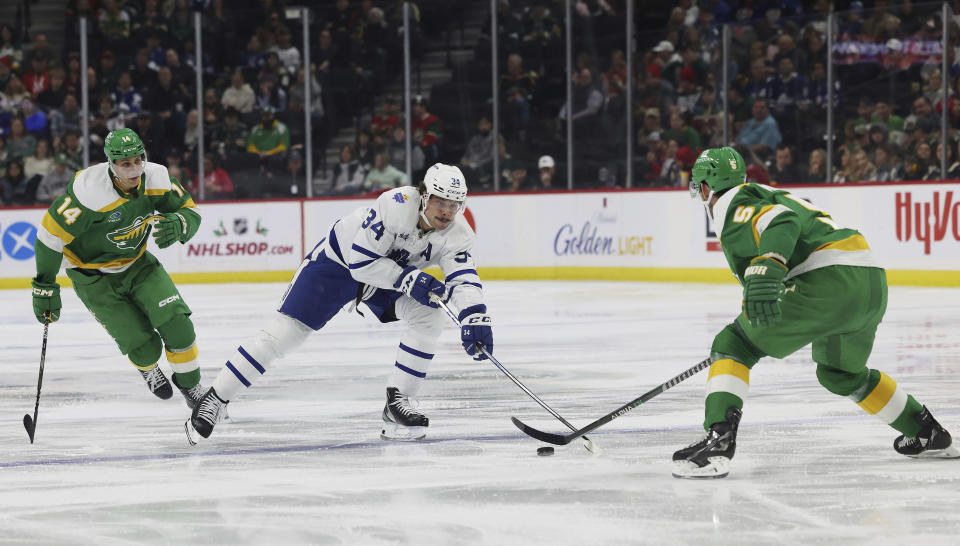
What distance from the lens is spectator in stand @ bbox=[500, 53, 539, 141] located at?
13305 millimetres

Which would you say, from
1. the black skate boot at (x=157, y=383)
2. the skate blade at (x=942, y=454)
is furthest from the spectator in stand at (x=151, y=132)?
the skate blade at (x=942, y=454)

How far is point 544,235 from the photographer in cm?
1326

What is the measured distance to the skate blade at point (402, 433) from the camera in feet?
15.7

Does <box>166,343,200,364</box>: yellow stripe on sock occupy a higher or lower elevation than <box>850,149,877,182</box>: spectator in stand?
lower

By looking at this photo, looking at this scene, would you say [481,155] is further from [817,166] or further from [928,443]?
[928,443]

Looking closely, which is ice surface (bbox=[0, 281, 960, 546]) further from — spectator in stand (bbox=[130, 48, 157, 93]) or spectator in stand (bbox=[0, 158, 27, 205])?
spectator in stand (bbox=[130, 48, 157, 93])

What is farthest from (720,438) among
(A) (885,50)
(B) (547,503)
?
(A) (885,50)

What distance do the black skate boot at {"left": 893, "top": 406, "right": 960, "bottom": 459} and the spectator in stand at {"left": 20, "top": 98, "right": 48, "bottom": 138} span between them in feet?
36.1

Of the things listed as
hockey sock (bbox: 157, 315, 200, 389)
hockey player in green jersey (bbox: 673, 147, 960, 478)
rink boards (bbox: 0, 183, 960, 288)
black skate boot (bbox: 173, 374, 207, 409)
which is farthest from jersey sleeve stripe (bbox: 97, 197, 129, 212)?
rink boards (bbox: 0, 183, 960, 288)

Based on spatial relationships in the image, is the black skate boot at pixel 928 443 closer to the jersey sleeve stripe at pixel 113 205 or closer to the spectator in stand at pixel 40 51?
the jersey sleeve stripe at pixel 113 205

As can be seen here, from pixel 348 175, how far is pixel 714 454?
32.9 ft

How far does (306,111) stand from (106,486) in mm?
9828

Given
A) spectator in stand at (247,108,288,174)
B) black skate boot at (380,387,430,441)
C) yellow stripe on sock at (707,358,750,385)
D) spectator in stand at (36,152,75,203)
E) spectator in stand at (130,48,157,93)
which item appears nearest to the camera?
yellow stripe on sock at (707,358,750,385)

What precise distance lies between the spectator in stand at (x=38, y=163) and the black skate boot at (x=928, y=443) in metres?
10.8
